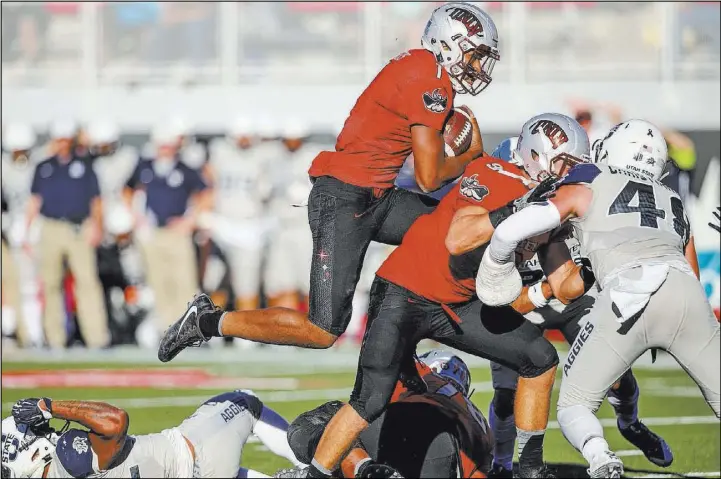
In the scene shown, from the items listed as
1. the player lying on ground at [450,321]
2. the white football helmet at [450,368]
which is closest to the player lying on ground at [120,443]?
A: the player lying on ground at [450,321]

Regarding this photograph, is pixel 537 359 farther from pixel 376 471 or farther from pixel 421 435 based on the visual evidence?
pixel 376 471

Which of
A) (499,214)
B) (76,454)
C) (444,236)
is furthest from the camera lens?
(76,454)

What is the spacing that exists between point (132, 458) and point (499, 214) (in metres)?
2.17

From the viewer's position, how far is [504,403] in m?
7.12

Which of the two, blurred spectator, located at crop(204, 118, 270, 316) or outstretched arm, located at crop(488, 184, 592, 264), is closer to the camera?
outstretched arm, located at crop(488, 184, 592, 264)

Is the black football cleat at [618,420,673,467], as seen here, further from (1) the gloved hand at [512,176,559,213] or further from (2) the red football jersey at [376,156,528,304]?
(1) the gloved hand at [512,176,559,213]

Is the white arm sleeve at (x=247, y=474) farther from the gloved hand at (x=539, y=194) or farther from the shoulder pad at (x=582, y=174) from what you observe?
the shoulder pad at (x=582, y=174)

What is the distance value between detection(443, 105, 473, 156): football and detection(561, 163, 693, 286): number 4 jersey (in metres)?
0.77

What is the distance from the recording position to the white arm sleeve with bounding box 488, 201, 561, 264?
5316 millimetres

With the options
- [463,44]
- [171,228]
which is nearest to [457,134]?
[463,44]

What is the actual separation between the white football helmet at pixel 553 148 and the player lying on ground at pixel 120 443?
1965mm

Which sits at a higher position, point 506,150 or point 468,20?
point 468,20

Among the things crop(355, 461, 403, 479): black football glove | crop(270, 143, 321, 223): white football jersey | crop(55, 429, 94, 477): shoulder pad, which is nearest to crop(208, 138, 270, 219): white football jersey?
crop(270, 143, 321, 223): white football jersey

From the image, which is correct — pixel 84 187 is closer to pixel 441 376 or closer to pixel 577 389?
pixel 441 376
